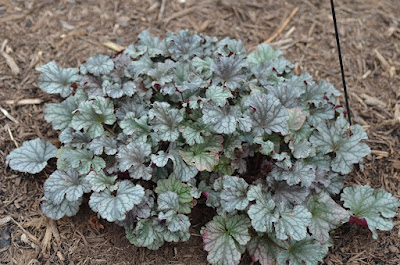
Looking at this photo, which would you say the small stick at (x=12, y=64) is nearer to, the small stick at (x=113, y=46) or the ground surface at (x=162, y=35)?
the ground surface at (x=162, y=35)

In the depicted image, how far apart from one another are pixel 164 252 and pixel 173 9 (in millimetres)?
2484

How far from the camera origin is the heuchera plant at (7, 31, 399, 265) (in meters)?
2.73

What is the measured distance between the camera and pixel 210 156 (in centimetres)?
282

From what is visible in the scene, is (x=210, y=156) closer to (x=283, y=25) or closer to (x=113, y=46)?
(x=113, y=46)

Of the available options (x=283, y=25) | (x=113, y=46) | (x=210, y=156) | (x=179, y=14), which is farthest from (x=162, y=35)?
(x=210, y=156)

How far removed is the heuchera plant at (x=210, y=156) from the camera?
273 centimetres

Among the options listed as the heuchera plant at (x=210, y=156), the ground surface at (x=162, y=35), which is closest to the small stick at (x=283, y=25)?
the ground surface at (x=162, y=35)

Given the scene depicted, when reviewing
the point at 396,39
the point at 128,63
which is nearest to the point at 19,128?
the point at 128,63

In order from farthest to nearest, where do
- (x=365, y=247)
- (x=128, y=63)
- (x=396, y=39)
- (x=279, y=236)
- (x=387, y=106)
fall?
(x=396, y=39) → (x=387, y=106) → (x=128, y=63) → (x=365, y=247) → (x=279, y=236)

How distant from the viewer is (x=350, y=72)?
4004mm

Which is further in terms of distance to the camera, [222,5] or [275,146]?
[222,5]

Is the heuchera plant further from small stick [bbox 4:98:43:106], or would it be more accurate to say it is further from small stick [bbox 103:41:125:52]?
small stick [bbox 103:41:125:52]

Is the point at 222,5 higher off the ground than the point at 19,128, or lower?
higher

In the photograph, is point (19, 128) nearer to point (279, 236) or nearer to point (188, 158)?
point (188, 158)
